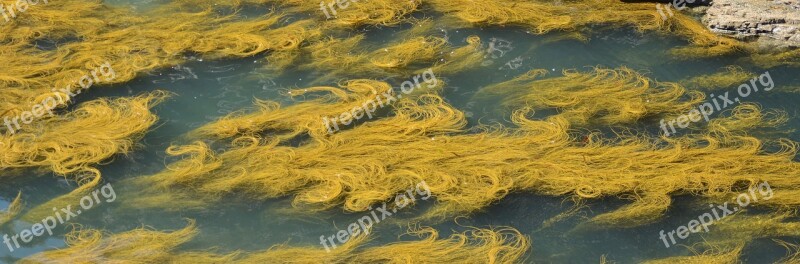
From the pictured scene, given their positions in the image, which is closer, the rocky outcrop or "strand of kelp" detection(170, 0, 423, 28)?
the rocky outcrop

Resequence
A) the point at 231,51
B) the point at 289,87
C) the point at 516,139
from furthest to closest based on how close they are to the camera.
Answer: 1. the point at 231,51
2. the point at 289,87
3. the point at 516,139

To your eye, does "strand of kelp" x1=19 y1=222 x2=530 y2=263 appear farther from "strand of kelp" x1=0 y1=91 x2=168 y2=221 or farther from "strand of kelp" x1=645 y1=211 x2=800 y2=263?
"strand of kelp" x1=645 y1=211 x2=800 y2=263

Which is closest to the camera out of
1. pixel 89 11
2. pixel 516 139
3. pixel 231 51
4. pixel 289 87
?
pixel 516 139

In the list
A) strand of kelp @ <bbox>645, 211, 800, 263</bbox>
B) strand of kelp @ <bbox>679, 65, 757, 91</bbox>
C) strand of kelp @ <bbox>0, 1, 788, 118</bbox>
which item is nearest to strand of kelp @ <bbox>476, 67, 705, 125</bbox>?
strand of kelp @ <bbox>679, 65, 757, 91</bbox>

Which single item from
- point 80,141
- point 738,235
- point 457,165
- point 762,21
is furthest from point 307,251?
point 762,21

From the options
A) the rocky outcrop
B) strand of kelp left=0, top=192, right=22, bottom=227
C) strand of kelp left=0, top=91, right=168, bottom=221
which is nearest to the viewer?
strand of kelp left=0, top=192, right=22, bottom=227

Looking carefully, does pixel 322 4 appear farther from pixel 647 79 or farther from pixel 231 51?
pixel 647 79

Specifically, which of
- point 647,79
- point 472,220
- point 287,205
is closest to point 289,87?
point 287,205

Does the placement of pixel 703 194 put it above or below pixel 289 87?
below
